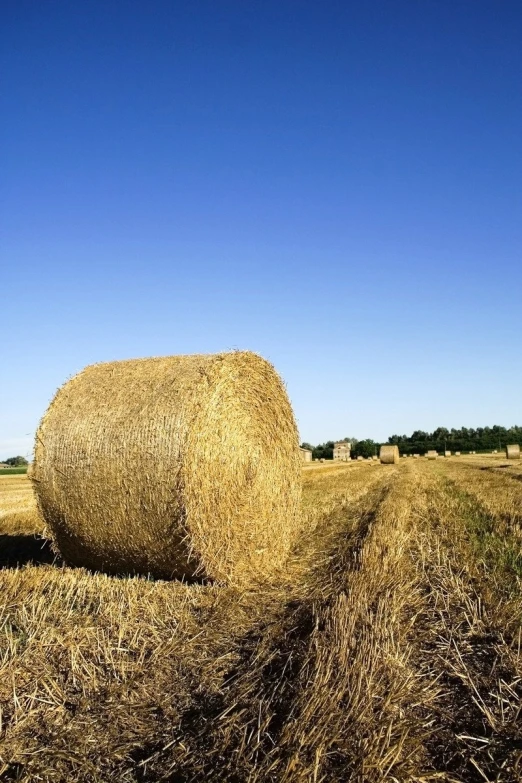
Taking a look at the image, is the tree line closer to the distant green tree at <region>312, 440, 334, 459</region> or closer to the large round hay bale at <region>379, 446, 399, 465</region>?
the distant green tree at <region>312, 440, 334, 459</region>

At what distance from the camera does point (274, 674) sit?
392 cm

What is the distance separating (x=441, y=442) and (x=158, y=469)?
302ft

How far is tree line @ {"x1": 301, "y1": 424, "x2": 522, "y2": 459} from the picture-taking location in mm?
82375

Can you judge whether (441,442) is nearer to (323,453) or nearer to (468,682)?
(323,453)

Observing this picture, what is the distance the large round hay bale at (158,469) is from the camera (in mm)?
6656

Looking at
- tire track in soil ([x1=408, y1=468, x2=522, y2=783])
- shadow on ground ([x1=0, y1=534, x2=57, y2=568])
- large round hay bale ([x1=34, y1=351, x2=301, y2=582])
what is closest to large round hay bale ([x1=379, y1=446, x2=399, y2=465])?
shadow on ground ([x1=0, y1=534, x2=57, y2=568])

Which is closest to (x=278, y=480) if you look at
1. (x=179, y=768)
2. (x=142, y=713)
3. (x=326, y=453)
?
(x=142, y=713)

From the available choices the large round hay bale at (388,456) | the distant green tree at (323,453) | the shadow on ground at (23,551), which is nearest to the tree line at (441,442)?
the distant green tree at (323,453)

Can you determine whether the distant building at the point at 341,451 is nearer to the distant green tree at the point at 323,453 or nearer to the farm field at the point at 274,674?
the distant green tree at the point at 323,453

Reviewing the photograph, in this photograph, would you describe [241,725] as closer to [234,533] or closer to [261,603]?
[261,603]

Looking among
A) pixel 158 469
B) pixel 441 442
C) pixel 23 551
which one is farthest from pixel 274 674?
pixel 441 442

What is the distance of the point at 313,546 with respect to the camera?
886 centimetres

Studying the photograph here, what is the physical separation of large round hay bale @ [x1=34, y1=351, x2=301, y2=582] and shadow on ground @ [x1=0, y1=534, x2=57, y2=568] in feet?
2.63

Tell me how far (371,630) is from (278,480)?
4501 millimetres
